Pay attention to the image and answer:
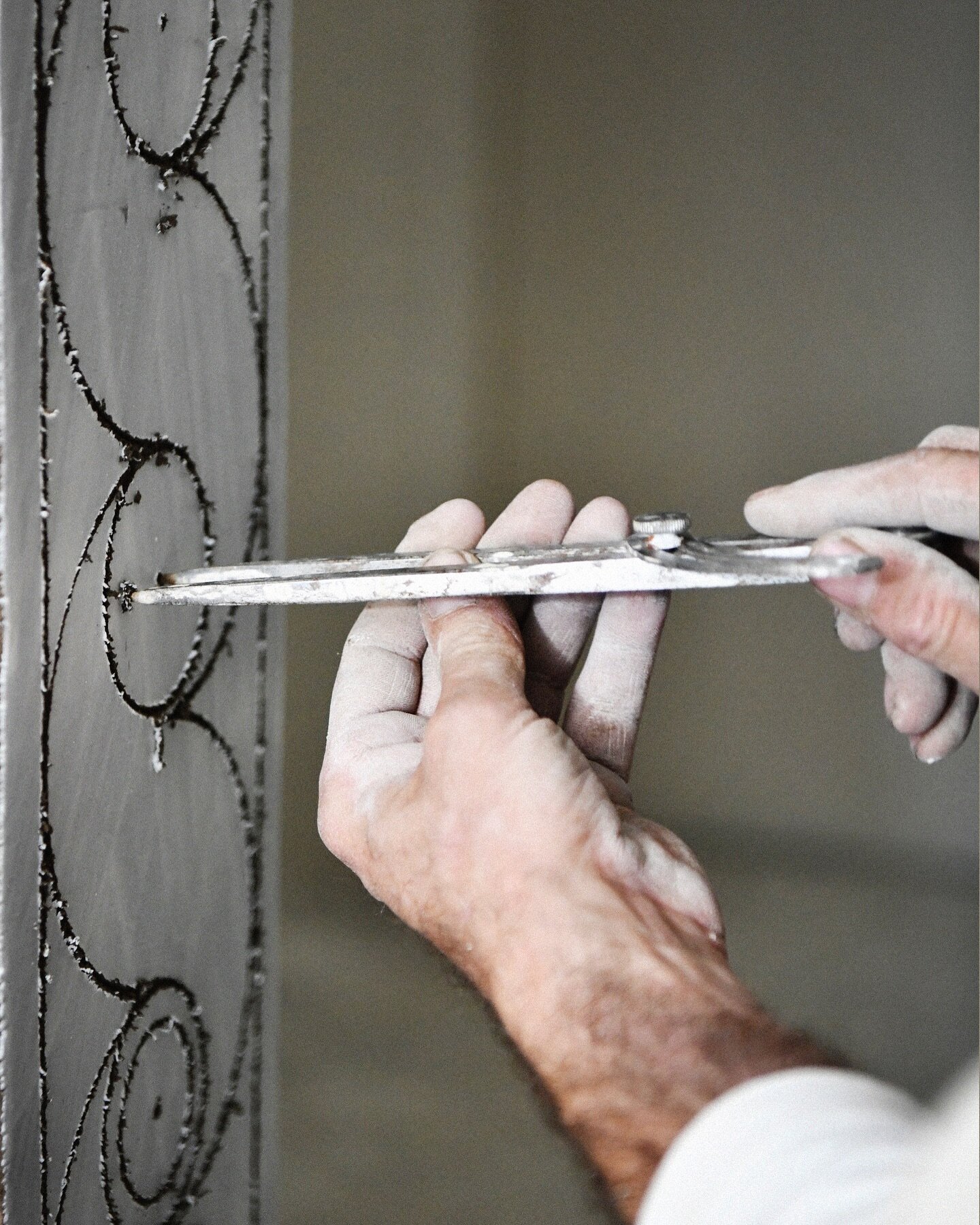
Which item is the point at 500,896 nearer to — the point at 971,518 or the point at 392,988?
the point at 971,518

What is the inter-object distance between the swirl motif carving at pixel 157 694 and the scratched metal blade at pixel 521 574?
0.10 m

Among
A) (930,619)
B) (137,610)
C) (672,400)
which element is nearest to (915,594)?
(930,619)

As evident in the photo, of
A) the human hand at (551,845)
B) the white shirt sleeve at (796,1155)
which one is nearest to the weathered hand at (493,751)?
the human hand at (551,845)

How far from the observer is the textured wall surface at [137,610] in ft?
1.50

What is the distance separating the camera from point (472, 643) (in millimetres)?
427

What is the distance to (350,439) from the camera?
739 millimetres

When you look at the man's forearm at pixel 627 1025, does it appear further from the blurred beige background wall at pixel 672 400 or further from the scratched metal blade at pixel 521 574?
the blurred beige background wall at pixel 672 400

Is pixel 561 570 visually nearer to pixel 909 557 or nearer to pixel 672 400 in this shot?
pixel 909 557

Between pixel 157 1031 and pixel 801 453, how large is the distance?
2.47 ft

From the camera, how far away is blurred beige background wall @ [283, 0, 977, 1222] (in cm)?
81

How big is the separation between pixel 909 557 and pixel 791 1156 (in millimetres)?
204

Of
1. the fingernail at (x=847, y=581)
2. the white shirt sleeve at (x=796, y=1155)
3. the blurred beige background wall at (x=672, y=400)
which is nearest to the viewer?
the white shirt sleeve at (x=796, y=1155)

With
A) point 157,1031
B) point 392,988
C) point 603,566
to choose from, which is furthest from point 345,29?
point 392,988

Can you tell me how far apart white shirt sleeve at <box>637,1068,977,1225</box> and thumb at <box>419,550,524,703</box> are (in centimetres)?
18
